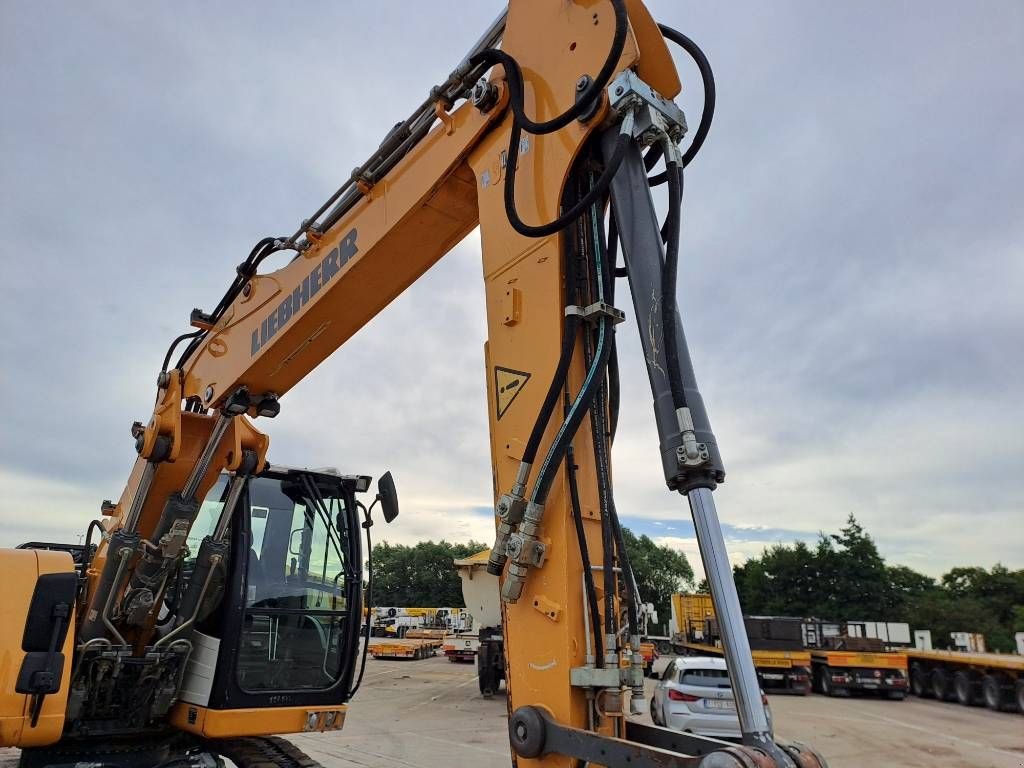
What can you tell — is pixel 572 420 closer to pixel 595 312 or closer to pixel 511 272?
pixel 595 312

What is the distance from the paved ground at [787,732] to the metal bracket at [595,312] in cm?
593

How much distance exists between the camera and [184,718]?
506cm

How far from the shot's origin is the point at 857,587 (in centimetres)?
4566

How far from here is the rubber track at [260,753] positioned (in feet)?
17.1

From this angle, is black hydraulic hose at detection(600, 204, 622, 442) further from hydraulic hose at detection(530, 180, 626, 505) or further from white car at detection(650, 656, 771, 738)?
white car at detection(650, 656, 771, 738)

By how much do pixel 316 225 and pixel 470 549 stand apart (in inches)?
2445

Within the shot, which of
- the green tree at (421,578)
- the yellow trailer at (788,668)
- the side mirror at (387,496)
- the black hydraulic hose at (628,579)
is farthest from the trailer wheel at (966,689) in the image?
the green tree at (421,578)

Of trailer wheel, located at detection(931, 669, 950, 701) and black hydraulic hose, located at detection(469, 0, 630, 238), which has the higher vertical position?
black hydraulic hose, located at detection(469, 0, 630, 238)

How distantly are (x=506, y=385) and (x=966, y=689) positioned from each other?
63.3ft

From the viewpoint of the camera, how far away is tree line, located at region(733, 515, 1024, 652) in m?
43.7

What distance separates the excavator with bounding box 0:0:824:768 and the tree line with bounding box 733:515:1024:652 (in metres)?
42.7

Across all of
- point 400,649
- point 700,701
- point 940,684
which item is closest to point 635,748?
point 700,701

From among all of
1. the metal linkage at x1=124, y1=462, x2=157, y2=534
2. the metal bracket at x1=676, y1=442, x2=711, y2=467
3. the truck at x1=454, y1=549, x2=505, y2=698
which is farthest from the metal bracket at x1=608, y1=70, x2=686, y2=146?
the truck at x1=454, y1=549, x2=505, y2=698

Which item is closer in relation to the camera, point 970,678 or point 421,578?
point 970,678
